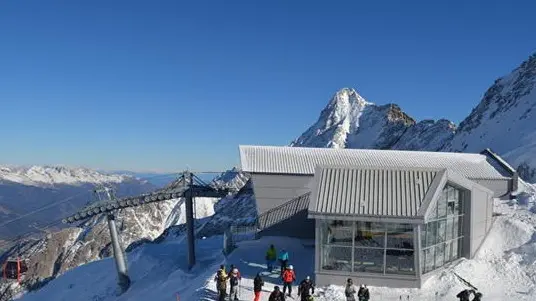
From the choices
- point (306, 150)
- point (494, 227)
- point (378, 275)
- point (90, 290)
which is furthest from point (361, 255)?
point (90, 290)

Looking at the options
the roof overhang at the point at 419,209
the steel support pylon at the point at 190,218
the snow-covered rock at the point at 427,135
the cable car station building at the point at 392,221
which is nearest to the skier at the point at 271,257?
the cable car station building at the point at 392,221

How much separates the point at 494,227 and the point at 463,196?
14.6 ft

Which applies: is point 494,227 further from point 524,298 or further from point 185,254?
point 185,254

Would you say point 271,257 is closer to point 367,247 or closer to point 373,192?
point 367,247

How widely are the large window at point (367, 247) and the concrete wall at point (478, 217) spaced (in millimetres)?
4985

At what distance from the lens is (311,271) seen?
94.9ft

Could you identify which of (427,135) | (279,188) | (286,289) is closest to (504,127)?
(427,135)

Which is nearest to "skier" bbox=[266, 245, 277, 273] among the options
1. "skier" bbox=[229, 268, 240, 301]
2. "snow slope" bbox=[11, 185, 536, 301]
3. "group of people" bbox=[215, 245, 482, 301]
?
"snow slope" bbox=[11, 185, 536, 301]

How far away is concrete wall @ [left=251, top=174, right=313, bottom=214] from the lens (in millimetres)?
36969

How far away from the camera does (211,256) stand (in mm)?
39438

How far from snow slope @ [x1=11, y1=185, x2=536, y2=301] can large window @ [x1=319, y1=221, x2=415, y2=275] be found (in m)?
1.03

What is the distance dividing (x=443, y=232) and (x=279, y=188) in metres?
12.1

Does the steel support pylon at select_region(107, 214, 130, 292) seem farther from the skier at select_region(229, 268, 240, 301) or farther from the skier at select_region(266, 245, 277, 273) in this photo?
the skier at select_region(229, 268, 240, 301)

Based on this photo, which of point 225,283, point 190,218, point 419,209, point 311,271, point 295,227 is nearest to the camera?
point 225,283
